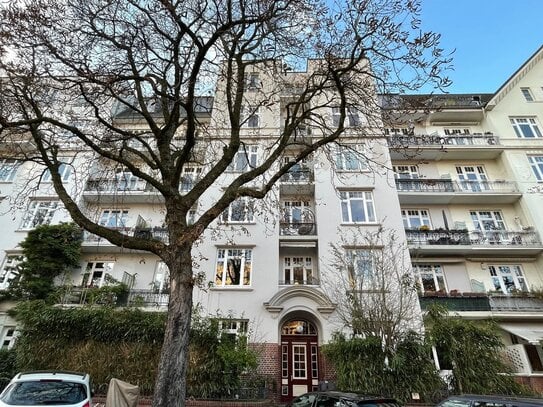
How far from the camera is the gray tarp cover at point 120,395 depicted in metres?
8.70

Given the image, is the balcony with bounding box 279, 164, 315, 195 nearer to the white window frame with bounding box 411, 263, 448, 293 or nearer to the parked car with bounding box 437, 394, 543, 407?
the white window frame with bounding box 411, 263, 448, 293

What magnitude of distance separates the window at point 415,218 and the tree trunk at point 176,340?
1535cm

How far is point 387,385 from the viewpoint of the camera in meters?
11.5

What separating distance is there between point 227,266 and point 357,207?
795cm

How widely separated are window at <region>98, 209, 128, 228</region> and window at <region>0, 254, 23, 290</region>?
450 centimetres

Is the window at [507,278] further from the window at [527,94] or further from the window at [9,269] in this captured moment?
the window at [9,269]

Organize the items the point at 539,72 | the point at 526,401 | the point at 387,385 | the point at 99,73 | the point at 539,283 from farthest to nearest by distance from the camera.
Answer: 1. the point at 539,72
2. the point at 539,283
3. the point at 387,385
4. the point at 99,73
5. the point at 526,401

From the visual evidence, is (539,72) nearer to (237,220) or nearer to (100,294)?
(237,220)

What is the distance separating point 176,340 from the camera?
6871mm

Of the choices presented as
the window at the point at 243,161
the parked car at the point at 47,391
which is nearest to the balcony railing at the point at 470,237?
the window at the point at 243,161

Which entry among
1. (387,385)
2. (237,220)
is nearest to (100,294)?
(237,220)

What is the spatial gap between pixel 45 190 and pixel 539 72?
35310 millimetres

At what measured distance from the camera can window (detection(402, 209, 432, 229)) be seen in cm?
1922

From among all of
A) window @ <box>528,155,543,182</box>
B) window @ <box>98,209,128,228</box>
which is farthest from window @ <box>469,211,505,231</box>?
window @ <box>98,209,128,228</box>
